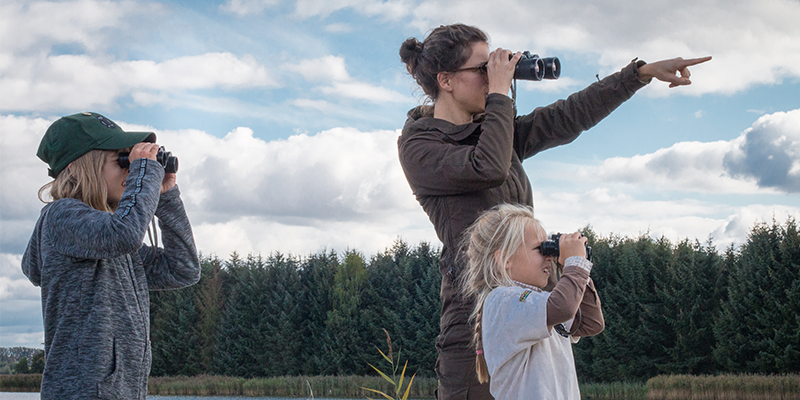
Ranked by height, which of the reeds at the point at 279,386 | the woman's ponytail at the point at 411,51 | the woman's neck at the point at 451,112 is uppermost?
the woman's ponytail at the point at 411,51

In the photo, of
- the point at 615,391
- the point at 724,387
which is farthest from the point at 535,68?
the point at 615,391

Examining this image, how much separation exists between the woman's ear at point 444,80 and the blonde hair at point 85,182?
4.02 feet

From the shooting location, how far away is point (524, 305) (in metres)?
1.85

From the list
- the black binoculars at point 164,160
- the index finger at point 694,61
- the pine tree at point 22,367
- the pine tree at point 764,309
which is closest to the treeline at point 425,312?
the pine tree at point 764,309

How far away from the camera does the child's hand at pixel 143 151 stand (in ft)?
7.49

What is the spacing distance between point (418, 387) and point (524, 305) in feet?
74.5

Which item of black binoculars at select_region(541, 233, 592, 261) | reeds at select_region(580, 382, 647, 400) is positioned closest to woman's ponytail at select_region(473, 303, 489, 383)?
black binoculars at select_region(541, 233, 592, 261)

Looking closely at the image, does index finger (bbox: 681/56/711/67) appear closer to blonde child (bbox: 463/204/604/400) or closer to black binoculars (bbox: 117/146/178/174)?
blonde child (bbox: 463/204/604/400)

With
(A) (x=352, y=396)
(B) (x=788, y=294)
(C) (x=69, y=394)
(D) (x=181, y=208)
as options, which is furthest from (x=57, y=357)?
(A) (x=352, y=396)

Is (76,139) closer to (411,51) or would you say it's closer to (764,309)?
(411,51)

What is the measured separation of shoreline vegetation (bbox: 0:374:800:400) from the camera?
17.0 meters

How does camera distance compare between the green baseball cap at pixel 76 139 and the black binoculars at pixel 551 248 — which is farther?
the green baseball cap at pixel 76 139

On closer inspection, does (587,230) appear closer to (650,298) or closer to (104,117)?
(650,298)

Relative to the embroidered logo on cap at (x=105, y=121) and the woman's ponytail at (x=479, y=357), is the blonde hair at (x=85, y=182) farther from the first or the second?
the woman's ponytail at (x=479, y=357)
